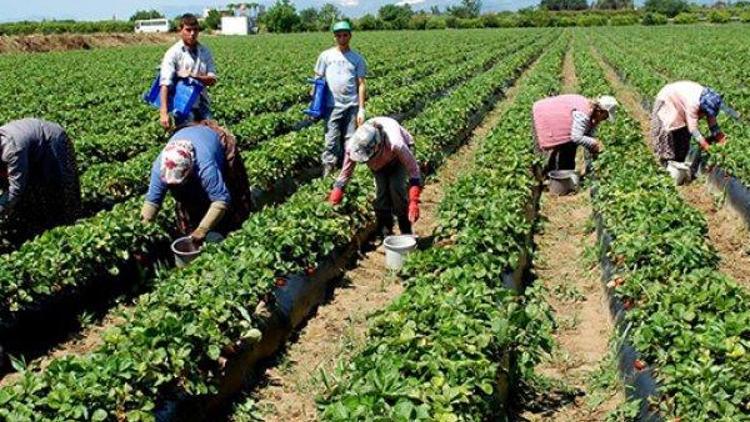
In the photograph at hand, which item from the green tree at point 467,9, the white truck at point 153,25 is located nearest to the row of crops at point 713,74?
the white truck at point 153,25

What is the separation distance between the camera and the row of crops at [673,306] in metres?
4.05

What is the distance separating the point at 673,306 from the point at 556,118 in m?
5.15

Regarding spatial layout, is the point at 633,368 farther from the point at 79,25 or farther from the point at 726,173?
the point at 79,25

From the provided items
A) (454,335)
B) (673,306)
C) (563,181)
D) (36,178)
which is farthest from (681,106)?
(36,178)

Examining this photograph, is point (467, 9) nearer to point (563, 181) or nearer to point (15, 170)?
point (563, 181)

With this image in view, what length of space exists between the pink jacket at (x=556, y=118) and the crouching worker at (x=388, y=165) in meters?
3.18

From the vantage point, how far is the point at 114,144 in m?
11.9

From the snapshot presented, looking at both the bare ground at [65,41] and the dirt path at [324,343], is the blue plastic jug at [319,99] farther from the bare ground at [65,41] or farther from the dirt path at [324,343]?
the bare ground at [65,41]

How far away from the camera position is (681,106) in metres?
9.80

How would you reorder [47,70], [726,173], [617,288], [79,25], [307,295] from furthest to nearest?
1. [79,25]
2. [47,70]
3. [726,173]
4. [307,295]
5. [617,288]

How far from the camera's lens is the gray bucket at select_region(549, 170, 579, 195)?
1018 cm

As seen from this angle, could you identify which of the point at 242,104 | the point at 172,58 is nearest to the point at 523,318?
the point at 172,58

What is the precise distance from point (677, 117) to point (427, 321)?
6755 mm

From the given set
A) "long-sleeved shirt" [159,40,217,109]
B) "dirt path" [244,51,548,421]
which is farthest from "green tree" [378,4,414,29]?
"dirt path" [244,51,548,421]
